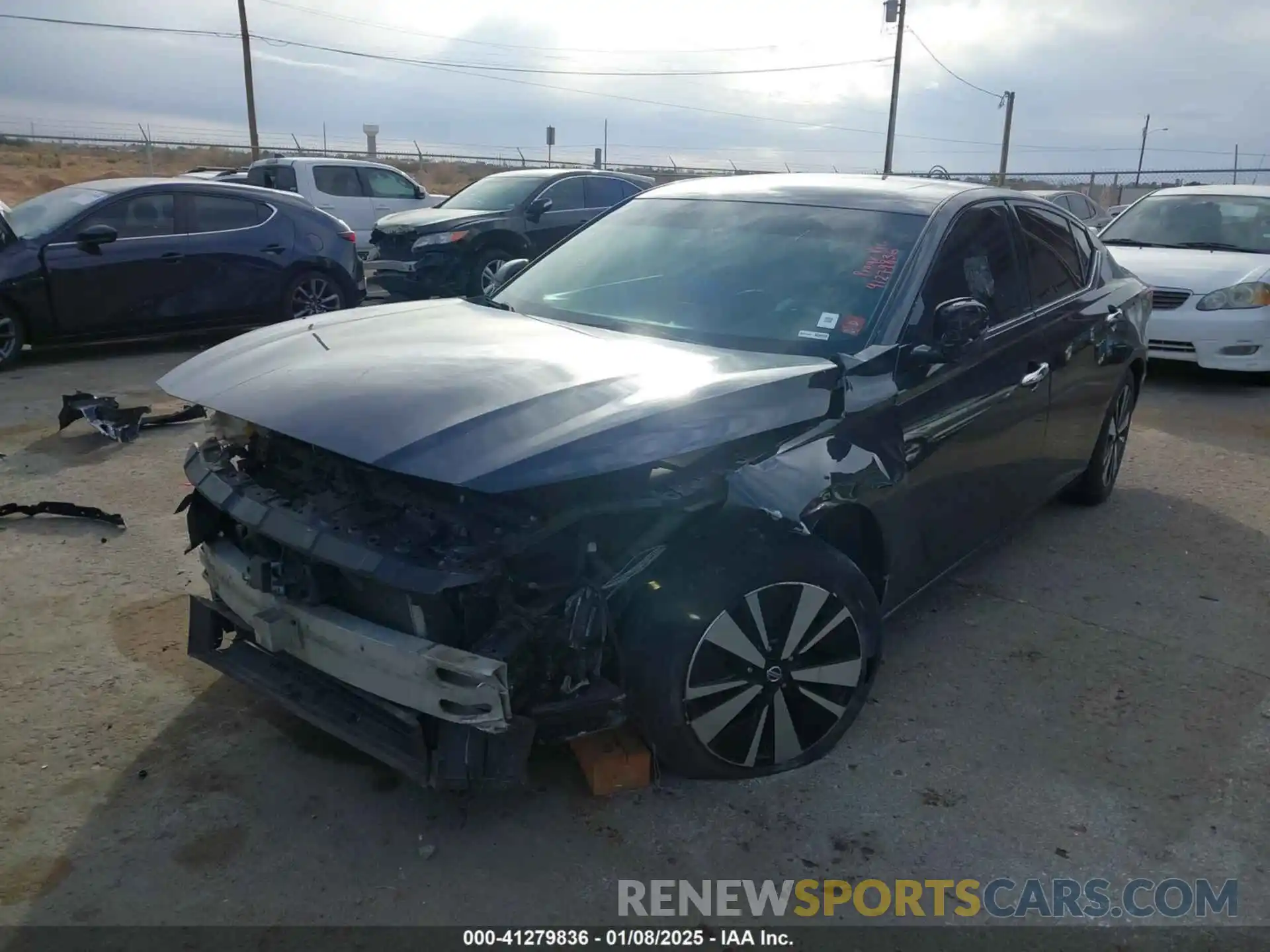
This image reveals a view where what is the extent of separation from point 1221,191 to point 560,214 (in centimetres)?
694

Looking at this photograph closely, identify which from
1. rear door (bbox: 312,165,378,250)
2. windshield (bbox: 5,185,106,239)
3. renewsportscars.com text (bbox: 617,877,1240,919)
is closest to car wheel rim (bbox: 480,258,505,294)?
rear door (bbox: 312,165,378,250)

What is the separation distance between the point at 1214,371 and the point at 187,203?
9619mm

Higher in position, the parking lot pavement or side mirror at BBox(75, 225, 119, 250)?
side mirror at BBox(75, 225, 119, 250)

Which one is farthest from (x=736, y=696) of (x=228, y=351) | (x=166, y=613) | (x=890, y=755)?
(x=166, y=613)

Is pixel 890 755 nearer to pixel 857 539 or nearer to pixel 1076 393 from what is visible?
pixel 857 539

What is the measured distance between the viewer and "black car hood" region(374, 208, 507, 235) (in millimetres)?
11438

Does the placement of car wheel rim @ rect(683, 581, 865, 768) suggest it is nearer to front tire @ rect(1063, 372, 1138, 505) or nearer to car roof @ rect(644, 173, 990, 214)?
car roof @ rect(644, 173, 990, 214)

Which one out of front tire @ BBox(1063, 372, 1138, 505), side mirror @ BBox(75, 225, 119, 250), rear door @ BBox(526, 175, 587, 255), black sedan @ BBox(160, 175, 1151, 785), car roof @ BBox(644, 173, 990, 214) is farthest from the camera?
rear door @ BBox(526, 175, 587, 255)

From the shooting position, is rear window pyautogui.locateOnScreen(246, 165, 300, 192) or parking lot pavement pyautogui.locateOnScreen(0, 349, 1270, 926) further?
rear window pyautogui.locateOnScreen(246, 165, 300, 192)

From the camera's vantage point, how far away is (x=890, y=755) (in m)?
3.31

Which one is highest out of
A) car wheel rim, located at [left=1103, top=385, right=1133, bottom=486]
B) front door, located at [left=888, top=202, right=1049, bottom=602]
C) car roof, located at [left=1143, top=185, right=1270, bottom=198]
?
car roof, located at [left=1143, top=185, right=1270, bottom=198]

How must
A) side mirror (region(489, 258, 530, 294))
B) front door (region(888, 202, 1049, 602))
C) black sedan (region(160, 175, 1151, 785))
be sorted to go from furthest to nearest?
side mirror (region(489, 258, 530, 294)) < front door (region(888, 202, 1049, 602)) < black sedan (region(160, 175, 1151, 785))

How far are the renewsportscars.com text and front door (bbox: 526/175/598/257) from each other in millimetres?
9734

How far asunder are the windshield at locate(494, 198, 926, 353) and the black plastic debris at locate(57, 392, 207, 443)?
3.31 metres
